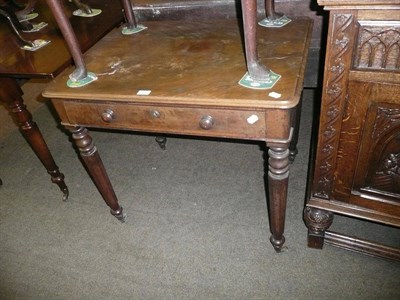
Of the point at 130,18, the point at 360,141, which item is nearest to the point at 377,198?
the point at 360,141

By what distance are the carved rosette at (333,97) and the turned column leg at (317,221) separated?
89mm

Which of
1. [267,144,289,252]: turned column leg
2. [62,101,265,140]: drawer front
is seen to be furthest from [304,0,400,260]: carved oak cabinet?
[62,101,265,140]: drawer front

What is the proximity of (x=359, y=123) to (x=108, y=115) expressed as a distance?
78cm

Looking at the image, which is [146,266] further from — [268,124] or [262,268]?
[268,124]

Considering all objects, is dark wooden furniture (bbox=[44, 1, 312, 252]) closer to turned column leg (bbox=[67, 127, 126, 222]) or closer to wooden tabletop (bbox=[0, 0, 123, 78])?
turned column leg (bbox=[67, 127, 126, 222])

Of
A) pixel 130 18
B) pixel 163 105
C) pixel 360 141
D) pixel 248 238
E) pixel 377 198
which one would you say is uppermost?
pixel 130 18

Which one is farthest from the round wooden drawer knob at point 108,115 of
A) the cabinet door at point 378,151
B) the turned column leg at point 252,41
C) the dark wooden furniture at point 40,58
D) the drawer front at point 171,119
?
the cabinet door at point 378,151

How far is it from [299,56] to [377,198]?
0.54 m

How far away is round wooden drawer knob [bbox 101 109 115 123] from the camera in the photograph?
107 cm

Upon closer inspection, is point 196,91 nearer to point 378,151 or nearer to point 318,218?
point 378,151

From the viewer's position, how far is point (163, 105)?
0.99 meters

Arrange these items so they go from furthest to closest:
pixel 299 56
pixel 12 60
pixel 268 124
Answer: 1. pixel 12 60
2. pixel 299 56
3. pixel 268 124

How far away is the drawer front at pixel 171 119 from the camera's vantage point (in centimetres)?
94

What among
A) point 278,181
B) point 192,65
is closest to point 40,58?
point 192,65
